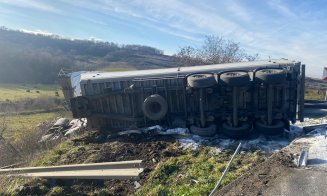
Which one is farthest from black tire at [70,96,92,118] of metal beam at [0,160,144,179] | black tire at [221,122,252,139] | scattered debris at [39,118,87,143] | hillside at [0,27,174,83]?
hillside at [0,27,174,83]

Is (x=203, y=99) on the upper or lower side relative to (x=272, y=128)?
upper

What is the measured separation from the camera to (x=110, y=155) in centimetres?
910

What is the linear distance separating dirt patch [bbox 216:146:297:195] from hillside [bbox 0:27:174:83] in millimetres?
32241

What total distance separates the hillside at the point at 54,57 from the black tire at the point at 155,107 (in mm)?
28280

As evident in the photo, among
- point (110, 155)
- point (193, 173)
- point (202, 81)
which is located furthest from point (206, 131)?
point (110, 155)

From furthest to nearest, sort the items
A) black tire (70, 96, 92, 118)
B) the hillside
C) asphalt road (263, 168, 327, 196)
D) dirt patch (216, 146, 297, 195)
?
the hillside, black tire (70, 96, 92, 118), dirt patch (216, 146, 297, 195), asphalt road (263, 168, 327, 196)

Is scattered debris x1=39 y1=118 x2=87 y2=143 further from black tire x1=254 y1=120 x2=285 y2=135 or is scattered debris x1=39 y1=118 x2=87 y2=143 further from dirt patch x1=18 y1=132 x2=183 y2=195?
black tire x1=254 y1=120 x2=285 y2=135

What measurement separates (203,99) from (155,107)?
69.3 inches

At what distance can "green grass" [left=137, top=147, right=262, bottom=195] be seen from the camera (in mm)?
6422

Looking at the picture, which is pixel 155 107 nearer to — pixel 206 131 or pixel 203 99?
pixel 203 99

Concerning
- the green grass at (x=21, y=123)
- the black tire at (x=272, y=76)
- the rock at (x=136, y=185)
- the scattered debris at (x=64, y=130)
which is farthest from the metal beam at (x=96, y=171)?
the green grass at (x=21, y=123)

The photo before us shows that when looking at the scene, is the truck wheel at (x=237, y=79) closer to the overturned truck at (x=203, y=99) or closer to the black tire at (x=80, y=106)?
the overturned truck at (x=203, y=99)

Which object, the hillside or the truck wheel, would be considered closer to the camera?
the truck wheel

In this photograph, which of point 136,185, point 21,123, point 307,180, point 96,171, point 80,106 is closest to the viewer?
point 307,180
